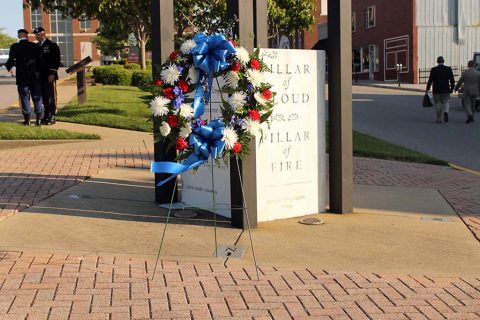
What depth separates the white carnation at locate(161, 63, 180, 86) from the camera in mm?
5188

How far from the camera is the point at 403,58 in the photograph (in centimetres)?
4406

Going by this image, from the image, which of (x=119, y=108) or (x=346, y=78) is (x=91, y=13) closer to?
(x=119, y=108)

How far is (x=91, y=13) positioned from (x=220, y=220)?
12945 millimetres

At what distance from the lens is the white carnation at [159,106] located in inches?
202

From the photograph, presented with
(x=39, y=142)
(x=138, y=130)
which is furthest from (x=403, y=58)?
(x=39, y=142)

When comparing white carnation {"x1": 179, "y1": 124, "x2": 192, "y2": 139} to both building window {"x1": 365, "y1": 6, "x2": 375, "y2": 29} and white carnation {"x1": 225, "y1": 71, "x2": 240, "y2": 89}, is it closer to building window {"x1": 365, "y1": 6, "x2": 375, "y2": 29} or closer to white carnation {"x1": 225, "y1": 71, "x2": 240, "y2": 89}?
white carnation {"x1": 225, "y1": 71, "x2": 240, "y2": 89}

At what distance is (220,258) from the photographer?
5379mm

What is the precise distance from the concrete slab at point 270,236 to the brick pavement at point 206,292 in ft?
0.90

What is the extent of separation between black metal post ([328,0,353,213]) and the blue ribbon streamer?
7.15ft

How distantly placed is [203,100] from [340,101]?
2.11m

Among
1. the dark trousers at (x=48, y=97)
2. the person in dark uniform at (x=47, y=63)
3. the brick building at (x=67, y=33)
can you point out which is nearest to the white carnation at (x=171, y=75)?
the person in dark uniform at (x=47, y=63)

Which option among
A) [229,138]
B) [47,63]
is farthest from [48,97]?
[229,138]

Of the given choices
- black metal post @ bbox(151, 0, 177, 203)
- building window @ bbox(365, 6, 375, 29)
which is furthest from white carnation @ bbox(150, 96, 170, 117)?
building window @ bbox(365, 6, 375, 29)

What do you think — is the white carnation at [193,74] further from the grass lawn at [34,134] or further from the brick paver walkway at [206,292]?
the grass lawn at [34,134]
